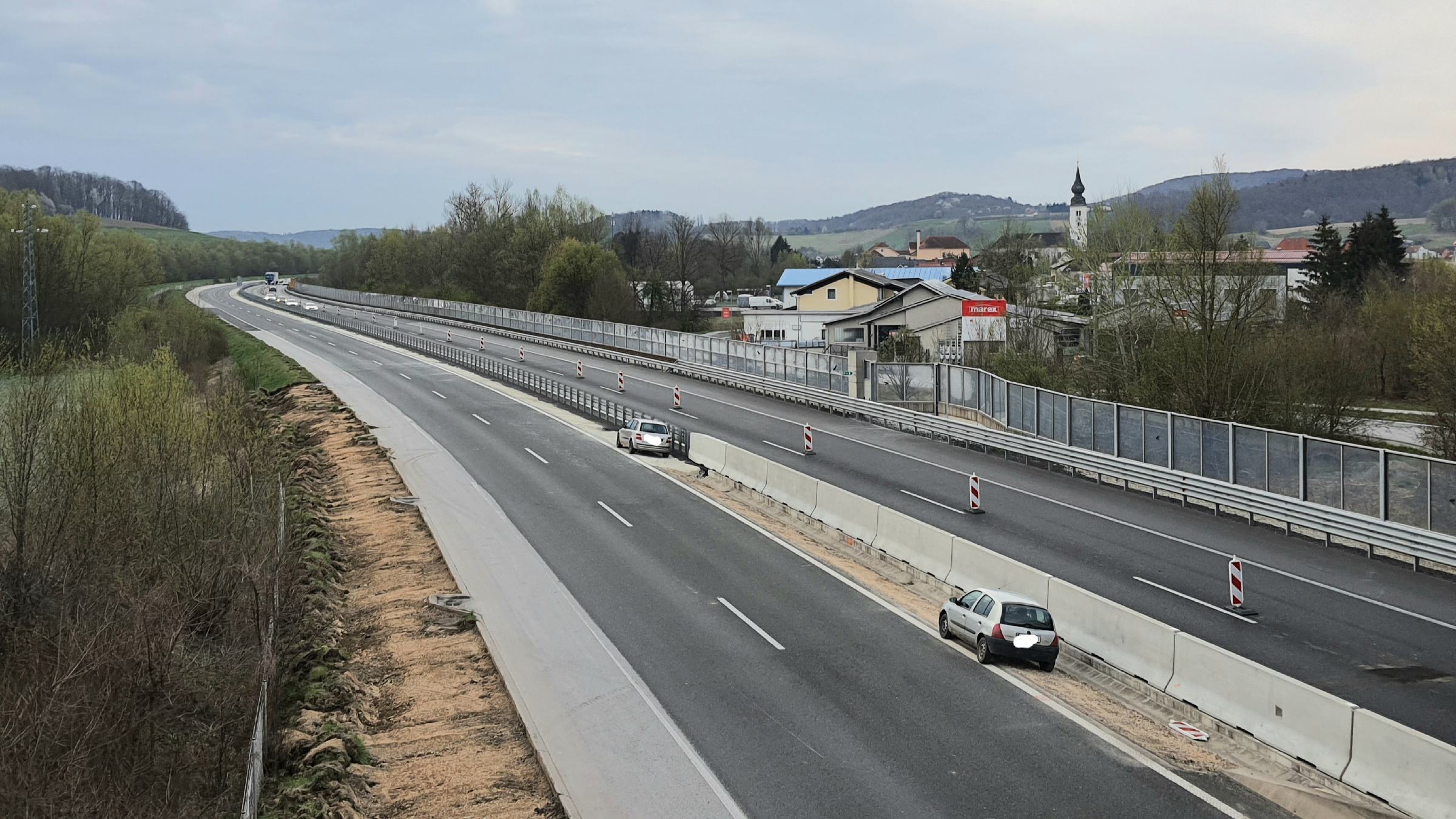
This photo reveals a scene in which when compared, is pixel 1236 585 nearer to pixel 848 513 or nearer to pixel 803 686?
pixel 803 686

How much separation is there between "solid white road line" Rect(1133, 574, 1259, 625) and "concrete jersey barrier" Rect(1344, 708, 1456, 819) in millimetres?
7128

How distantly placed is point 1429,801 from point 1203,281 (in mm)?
32496

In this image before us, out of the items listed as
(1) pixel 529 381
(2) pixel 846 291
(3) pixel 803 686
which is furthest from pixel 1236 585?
(2) pixel 846 291

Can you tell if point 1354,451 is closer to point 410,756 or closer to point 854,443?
point 854,443

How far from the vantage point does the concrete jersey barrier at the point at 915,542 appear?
24703 millimetres

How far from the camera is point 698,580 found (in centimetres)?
2461

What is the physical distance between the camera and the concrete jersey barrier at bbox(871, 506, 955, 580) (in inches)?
973

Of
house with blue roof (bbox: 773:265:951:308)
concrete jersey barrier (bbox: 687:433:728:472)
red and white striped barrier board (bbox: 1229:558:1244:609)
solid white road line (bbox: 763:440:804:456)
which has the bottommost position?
red and white striped barrier board (bbox: 1229:558:1244:609)

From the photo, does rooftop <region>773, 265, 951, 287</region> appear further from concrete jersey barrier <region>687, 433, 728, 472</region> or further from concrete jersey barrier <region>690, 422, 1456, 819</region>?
concrete jersey barrier <region>690, 422, 1456, 819</region>

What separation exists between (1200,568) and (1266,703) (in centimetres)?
969

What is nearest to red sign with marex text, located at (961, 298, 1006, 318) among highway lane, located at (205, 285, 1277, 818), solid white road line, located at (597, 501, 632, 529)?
highway lane, located at (205, 285, 1277, 818)

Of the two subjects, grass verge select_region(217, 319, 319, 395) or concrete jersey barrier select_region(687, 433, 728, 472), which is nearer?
concrete jersey barrier select_region(687, 433, 728, 472)

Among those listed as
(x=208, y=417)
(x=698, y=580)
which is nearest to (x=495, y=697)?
(x=698, y=580)

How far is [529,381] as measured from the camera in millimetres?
60094
